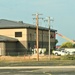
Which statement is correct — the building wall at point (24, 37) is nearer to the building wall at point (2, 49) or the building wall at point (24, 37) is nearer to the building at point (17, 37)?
the building at point (17, 37)

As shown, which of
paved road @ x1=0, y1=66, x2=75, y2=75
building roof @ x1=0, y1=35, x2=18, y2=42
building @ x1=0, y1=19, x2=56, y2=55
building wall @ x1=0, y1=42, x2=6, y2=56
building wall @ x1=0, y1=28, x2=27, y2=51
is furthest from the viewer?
building wall @ x1=0, y1=28, x2=27, y2=51

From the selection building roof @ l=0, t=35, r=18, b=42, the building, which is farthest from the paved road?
the building

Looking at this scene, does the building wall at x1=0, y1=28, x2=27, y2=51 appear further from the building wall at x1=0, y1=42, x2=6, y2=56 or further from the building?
the building wall at x1=0, y1=42, x2=6, y2=56

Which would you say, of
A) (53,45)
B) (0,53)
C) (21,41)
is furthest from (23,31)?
(53,45)

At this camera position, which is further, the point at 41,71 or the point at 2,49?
the point at 2,49

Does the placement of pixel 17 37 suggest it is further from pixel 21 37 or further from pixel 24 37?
pixel 24 37

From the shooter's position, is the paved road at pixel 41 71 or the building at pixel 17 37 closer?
the paved road at pixel 41 71

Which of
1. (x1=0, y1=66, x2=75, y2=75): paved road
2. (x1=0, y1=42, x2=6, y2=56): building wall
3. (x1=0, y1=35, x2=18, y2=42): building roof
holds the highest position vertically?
(x1=0, y1=35, x2=18, y2=42): building roof

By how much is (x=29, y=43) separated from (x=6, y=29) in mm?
7528

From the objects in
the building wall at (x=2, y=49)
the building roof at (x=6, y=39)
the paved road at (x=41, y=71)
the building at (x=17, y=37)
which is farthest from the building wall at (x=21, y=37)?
the paved road at (x=41, y=71)

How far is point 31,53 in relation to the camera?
90.8 metres

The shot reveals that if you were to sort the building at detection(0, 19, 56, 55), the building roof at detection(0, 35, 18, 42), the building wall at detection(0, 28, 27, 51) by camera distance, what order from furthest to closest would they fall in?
the building wall at detection(0, 28, 27, 51) < the building at detection(0, 19, 56, 55) < the building roof at detection(0, 35, 18, 42)

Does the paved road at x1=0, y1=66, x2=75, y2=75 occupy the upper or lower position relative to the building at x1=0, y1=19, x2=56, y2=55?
lower

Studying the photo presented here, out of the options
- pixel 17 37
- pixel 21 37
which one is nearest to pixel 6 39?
pixel 17 37
